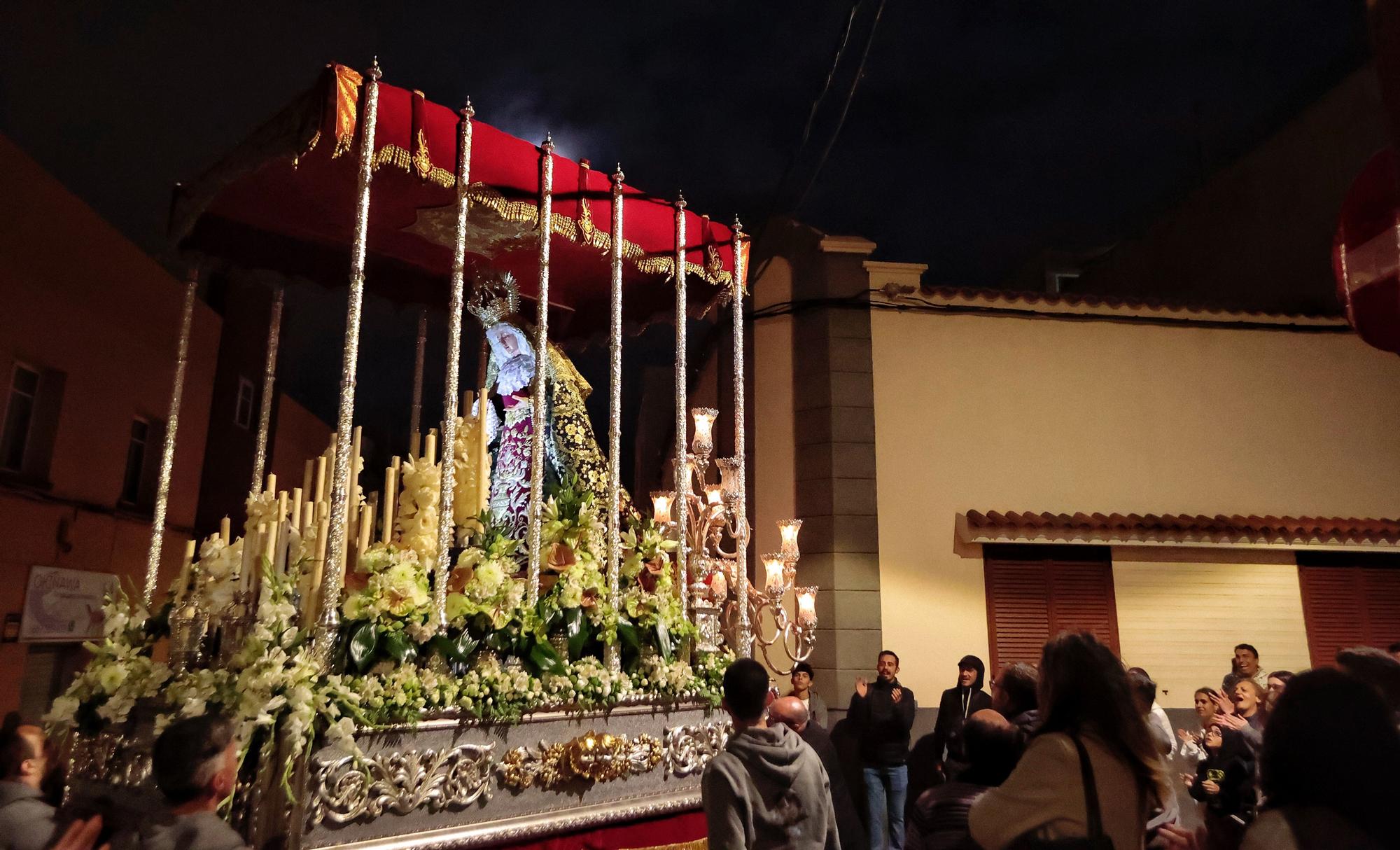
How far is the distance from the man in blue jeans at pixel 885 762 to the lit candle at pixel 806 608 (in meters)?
1.30

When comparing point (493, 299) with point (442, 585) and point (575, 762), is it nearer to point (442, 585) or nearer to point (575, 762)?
point (442, 585)

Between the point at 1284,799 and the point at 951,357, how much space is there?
695 centimetres

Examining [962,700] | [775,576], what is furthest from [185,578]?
[962,700]

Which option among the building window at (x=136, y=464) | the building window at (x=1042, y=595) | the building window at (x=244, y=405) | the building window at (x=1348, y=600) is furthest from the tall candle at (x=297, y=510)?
the building window at (x=1348, y=600)

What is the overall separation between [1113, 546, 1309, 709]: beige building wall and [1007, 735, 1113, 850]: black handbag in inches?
262

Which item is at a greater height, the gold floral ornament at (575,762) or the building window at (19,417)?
the building window at (19,417)

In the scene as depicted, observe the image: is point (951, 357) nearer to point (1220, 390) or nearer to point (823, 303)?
point (823, 303)

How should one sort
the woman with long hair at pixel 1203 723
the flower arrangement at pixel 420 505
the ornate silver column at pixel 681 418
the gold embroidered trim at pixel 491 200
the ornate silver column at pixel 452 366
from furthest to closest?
the woman with long hair at pixel 1203 723 < the ornate silver column at pixel 681 418 < the flower arrangement at pixel 420 505 < the gold embroidered trim at pixel 491 200 < the ornate silver column at pixel 452 366

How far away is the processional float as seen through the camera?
2.52 meters

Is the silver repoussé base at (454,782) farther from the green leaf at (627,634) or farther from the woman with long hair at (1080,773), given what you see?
the woman with long hair at (1080,773)

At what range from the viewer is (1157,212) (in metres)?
12.5

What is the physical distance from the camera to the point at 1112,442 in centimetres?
823

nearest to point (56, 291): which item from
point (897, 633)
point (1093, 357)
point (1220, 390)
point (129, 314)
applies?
point (129, 314)

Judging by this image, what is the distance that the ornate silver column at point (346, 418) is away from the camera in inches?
105
